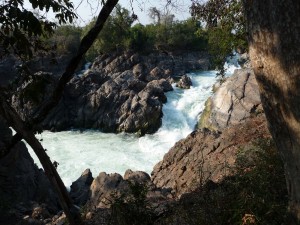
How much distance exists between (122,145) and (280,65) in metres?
20.1

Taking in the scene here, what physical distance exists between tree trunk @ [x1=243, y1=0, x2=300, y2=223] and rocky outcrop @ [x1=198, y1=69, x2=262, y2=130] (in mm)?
12806

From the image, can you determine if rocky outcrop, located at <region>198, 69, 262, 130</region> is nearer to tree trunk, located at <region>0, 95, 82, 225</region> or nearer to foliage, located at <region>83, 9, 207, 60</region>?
tree trunk, located at <region>0, 95, 82, 225</region>

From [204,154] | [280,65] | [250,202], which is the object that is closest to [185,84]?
[204,154]

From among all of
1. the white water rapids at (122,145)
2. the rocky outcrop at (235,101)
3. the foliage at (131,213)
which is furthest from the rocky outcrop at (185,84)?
the foliage at (131,213)

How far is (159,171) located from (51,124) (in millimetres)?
16328

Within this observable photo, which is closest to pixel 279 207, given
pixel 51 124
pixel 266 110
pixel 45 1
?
pixel 266 110

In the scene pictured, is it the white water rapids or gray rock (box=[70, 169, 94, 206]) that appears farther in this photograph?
the white water rapids

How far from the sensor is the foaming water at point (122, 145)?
62.2 ft

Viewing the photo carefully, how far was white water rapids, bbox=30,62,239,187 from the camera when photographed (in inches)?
746

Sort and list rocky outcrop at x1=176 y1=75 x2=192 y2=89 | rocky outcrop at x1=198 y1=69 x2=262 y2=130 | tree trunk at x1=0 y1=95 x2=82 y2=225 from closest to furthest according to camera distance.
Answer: tree trunk at x1=0 y1=95 x2=82 y2=225, rocky outcrop at x1=198 y1=69 x2=262 y2=130, rocky outcrop at x1=176 y1=75 x2=192 y2=89

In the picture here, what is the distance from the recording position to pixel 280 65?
2568 millimetres

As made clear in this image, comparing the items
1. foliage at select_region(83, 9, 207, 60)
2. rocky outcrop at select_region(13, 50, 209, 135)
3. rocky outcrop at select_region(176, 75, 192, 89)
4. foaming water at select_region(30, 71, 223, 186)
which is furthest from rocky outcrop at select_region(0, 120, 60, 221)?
foliage at select_region(83, 9, 207, 60)

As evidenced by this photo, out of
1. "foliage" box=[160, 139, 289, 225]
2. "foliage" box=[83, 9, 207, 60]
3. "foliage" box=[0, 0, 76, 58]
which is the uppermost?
"foliage" box=[83, 9, 207, 60]

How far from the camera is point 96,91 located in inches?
1123
